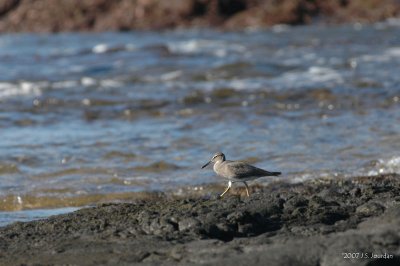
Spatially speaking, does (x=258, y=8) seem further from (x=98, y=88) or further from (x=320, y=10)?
(x=98, y=88)

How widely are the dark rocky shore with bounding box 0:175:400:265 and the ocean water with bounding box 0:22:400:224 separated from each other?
7.59 ft

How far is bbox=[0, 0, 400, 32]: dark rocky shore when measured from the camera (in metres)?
35.6

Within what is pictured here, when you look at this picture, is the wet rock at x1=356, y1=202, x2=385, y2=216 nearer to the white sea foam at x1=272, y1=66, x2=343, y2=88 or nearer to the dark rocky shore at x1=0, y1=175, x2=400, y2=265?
the dark rocky shore at x1=0, y1=175, x2=400, y2=265

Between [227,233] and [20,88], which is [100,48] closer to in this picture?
[20,88]

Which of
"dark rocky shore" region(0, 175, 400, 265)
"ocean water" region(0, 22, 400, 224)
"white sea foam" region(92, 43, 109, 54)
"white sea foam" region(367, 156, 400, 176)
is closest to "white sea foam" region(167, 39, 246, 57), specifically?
"ocean water" region(0, 22, 400, 224)

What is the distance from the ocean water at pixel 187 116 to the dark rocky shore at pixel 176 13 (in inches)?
336

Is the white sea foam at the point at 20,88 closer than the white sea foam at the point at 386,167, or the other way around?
the white sea foam at the point at 386,167

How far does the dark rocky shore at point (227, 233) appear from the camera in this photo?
17.2 ft

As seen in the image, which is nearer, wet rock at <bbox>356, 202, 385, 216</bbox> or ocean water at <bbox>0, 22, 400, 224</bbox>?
wet rock at <bbox>356, 202, 385, 216</bbox>

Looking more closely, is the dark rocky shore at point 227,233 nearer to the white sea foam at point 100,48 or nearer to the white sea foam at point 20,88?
the white sea foam at point 20,88

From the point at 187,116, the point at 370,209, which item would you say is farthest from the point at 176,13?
the point at 370,209

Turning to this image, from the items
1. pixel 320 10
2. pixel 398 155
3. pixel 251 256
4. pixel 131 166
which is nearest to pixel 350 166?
pixel 398 155

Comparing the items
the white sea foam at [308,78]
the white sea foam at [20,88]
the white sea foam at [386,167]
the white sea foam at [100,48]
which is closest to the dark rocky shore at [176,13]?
the white sea foam at [100,48]

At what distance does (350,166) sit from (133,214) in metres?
4.14
